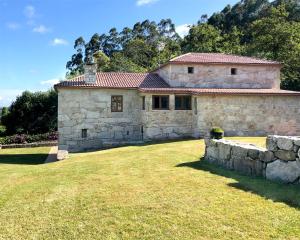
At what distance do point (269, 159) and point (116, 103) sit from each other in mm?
16059

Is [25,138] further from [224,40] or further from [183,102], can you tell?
[224,40]

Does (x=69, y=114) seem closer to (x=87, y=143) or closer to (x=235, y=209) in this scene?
(x=87, y=143)

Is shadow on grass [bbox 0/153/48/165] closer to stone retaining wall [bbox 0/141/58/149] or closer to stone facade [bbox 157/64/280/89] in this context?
stone retaining wall [bbox 0/141/58/149]

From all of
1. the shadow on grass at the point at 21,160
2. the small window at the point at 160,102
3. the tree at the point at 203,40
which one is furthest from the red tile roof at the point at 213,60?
the tree at the point at 203,40

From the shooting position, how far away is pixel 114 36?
88.8 m

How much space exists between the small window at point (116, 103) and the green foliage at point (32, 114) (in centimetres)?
1354

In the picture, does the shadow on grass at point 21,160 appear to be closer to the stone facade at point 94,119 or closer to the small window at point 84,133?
the stone facade at point 94,119

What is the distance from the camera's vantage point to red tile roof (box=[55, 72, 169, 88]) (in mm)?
23297

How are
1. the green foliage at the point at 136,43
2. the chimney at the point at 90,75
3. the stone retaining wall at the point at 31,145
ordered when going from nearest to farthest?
the chimney at the point at 90,75, the stone retaining wall at the point at 31,145, the green foliage at the point at 136,43

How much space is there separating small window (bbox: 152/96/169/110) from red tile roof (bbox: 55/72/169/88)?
131 centimetres

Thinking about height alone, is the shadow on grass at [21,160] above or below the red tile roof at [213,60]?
below

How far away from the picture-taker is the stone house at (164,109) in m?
22.5

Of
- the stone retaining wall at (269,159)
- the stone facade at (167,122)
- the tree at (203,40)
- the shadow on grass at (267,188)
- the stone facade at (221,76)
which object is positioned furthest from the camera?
the tree at (203,40)

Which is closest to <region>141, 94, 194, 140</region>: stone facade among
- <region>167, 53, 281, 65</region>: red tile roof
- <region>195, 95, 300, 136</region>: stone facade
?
<region>195, 95, 300, 136</region>: stone facade
